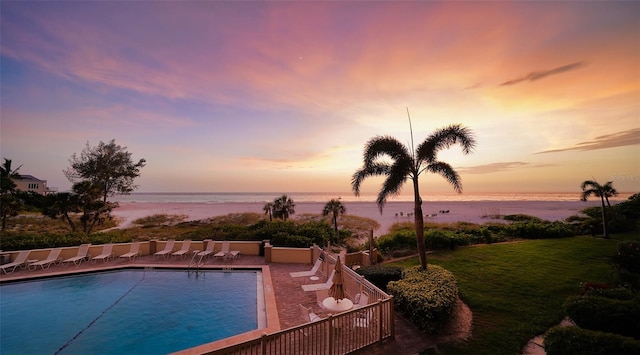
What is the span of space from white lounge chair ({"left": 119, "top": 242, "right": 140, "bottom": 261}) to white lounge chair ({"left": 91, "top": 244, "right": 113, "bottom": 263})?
23.2 inches

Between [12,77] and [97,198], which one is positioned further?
[97,198]

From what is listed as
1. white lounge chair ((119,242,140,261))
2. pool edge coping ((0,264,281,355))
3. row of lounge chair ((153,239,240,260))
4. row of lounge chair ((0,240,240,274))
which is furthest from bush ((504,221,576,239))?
white lounge chair ((119,242,140,261))

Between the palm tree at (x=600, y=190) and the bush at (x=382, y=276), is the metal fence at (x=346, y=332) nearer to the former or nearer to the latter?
the bush at (x=382, y=276)

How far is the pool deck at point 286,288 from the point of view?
6086 mm

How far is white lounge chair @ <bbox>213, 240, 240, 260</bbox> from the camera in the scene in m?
14.2

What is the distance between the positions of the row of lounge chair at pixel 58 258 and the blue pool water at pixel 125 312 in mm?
1650

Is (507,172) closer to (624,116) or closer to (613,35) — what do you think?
(624,116)

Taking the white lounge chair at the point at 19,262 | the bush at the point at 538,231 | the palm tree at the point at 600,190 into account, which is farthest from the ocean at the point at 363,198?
the white lounge chair at the point at 19,262

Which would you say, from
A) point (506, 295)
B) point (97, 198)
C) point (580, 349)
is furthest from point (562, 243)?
point (97, 198)

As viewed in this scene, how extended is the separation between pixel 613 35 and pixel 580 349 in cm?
1113

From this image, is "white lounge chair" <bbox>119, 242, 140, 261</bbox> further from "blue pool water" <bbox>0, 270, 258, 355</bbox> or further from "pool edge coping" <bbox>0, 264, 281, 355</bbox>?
"blue pool water" <bbox>0, 270, 258, 355</bbox>

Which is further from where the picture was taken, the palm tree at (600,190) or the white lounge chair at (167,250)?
the palm tree at (600,190)

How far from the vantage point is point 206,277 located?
1223 centimetres

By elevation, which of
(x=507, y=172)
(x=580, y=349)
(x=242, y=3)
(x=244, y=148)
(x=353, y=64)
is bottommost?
(x=580, y=349)
